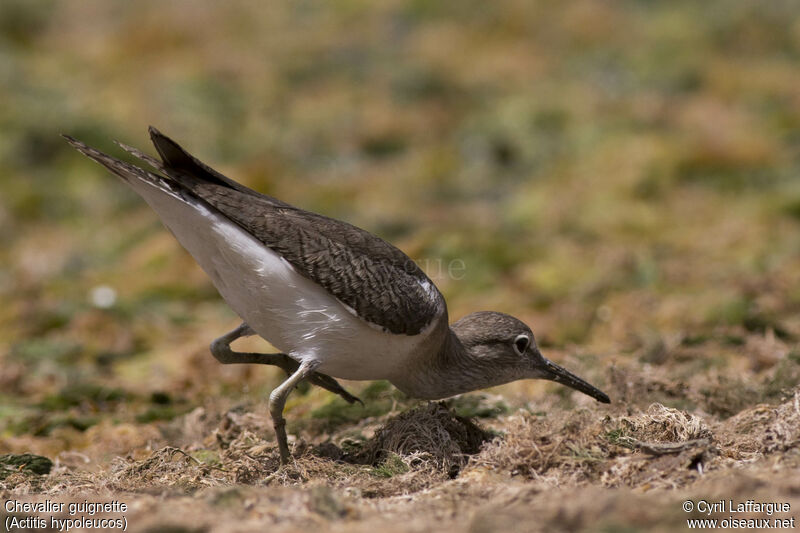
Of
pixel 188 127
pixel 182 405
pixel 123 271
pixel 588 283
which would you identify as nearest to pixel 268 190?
pixel 123 271

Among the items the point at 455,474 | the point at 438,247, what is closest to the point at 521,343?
the point at 455,474

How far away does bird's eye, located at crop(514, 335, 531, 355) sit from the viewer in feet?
22.9

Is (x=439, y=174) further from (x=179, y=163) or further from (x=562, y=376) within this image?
(x=179, y=163)

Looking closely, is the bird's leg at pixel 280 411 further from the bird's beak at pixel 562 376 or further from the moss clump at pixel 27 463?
the bird's beak at pixel 562 376

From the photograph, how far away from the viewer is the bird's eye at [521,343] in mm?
6992

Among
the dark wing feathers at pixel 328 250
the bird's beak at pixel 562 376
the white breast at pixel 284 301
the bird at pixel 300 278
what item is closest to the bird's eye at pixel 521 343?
the bird's beak at pixel 562 376

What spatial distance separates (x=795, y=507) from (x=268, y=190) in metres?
11.7

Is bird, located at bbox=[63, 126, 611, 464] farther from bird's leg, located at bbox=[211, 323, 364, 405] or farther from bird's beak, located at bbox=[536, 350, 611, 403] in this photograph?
bird's beak, located at bbox=[536, 350, 611, 403]

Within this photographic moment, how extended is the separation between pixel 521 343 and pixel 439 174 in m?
9.79

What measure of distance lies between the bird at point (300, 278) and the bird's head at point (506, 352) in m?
0.42

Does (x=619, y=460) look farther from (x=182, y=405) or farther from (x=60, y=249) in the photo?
(x=60, y=249)

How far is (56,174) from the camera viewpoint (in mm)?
16859

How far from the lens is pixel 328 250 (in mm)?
6285

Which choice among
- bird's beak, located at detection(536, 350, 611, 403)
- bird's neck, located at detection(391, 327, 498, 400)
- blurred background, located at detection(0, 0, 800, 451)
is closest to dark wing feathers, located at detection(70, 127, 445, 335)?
bird's neck, located at detection(391, 327, 498, 400)
